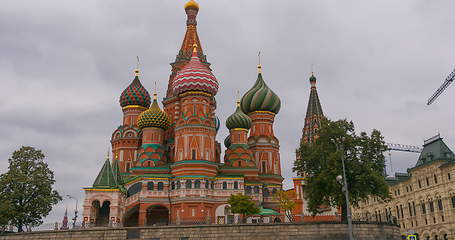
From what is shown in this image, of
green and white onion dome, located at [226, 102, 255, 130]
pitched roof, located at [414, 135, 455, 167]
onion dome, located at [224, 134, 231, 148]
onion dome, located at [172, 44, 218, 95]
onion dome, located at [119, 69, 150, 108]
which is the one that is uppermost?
onion dome, located at [119, 69, 150, 108]

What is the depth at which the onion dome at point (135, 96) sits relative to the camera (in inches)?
2341

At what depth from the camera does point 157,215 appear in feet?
156

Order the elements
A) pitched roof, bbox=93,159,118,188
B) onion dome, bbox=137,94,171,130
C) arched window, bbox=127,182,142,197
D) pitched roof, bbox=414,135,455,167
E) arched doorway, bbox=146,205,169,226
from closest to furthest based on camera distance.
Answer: pitched roof, bbox=93,159,118,188, arched window, bbox=127,182,142,197, arched doorway, bbox=146,205,169,226, onion dome, bbox=137,94,171,130, pitched roof, bbox=414,135,455,167

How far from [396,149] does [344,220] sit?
7841 cm

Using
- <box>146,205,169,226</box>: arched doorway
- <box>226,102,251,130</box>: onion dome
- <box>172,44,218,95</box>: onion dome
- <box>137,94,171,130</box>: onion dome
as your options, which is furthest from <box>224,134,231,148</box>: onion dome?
<box>146,205,169,226</box>: arched doorway

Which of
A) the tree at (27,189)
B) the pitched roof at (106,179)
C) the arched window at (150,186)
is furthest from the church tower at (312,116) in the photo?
the tree at (27,189)

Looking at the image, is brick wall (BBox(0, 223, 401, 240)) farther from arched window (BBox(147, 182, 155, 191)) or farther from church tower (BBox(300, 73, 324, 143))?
church tower (BBox(300, 73, 324, 143))

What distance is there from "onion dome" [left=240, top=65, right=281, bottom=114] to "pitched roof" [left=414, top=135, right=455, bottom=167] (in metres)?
20.5

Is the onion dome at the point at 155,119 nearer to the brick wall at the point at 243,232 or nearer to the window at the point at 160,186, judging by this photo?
the window at the point at 160,186

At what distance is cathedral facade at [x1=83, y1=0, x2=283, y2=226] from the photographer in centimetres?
4406

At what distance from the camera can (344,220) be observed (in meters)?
32.5

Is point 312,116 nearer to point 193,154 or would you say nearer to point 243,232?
point 193,154

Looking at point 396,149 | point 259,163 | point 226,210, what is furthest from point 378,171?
point 396,149

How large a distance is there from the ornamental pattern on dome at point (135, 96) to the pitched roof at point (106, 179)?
16204 millimetres
